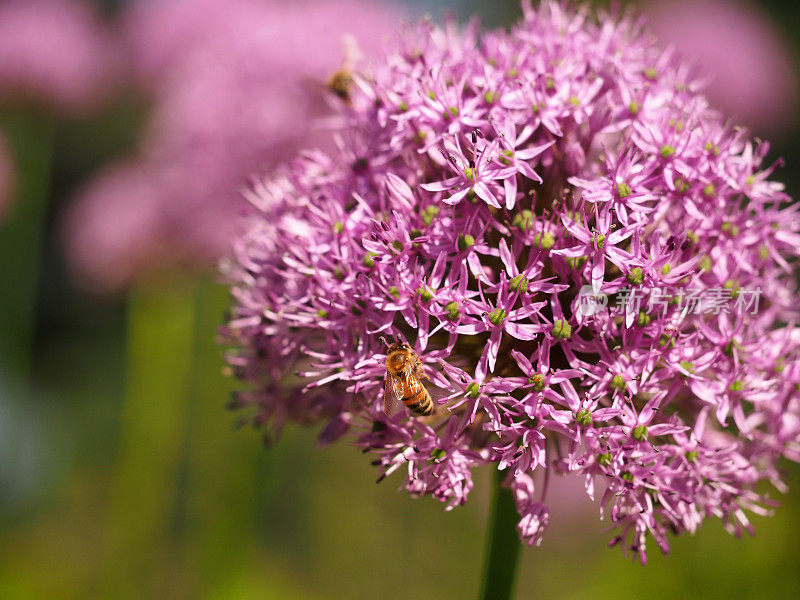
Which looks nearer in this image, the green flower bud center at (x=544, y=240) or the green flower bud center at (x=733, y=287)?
the green flower bud center at (x=544, y=240)

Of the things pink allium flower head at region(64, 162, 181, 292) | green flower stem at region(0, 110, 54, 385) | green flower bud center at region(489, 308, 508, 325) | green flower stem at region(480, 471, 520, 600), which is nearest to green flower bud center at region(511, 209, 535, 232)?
green flower bud center at region(489, 308, 508, 325)

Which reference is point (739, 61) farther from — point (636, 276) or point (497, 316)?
point (497, 316)

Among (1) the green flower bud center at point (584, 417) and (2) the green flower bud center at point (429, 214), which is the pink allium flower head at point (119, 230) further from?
(1) the green flower bud center at point (584, 417)

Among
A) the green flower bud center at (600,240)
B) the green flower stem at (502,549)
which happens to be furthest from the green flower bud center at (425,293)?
the green flower stem at (502,549)

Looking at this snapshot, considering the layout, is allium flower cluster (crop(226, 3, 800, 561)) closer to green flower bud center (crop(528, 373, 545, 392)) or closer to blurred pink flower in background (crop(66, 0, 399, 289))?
green flower bud center (crop(528, 373, 545, 392))

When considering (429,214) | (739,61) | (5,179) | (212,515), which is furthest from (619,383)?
(739,61)

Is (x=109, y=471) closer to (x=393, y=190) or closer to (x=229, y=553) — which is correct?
(x=229, y=553)
